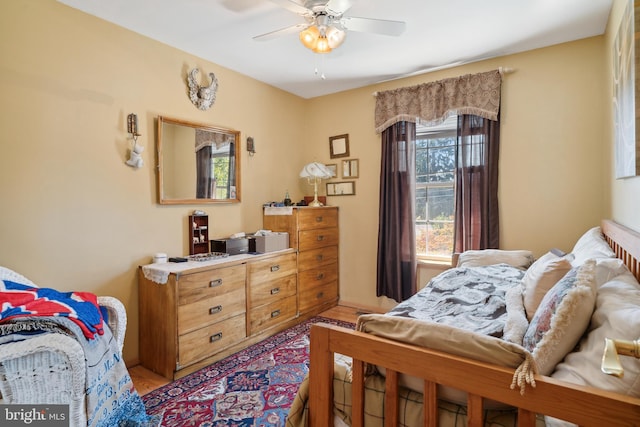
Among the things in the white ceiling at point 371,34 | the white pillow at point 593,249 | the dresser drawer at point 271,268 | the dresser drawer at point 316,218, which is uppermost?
the white ceiling at point 371,34

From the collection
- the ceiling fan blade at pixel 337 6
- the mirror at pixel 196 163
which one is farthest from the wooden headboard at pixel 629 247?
the mirror at pixel 196 163

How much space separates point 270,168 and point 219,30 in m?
1.55

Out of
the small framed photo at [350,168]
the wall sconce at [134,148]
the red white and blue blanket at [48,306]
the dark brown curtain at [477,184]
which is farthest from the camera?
the small framed photo at [350,168]

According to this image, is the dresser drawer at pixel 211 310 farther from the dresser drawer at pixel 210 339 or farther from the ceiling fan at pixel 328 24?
the ceiling fan at pixel 328 24

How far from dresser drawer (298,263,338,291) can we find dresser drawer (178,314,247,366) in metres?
0.85

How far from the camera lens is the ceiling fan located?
2.00 metres

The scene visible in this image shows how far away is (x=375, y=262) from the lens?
3.87m

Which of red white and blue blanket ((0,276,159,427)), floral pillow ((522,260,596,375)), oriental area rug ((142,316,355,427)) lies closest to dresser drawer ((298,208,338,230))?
oriental area rug ((142,316,355,427))

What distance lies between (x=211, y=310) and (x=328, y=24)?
86.3 inches

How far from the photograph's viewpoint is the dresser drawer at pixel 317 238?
3570 mm

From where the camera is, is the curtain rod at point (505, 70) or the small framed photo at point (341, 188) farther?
the small framed photo at point (341, 188)

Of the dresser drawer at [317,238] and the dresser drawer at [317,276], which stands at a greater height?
the dresser drawer at [317,238]

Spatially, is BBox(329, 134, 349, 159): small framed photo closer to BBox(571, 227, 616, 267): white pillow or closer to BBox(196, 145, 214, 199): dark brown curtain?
BBox(196, 145, 214, 199): dark brown curtain

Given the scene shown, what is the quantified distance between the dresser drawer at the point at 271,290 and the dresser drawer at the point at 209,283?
7.0 inches
